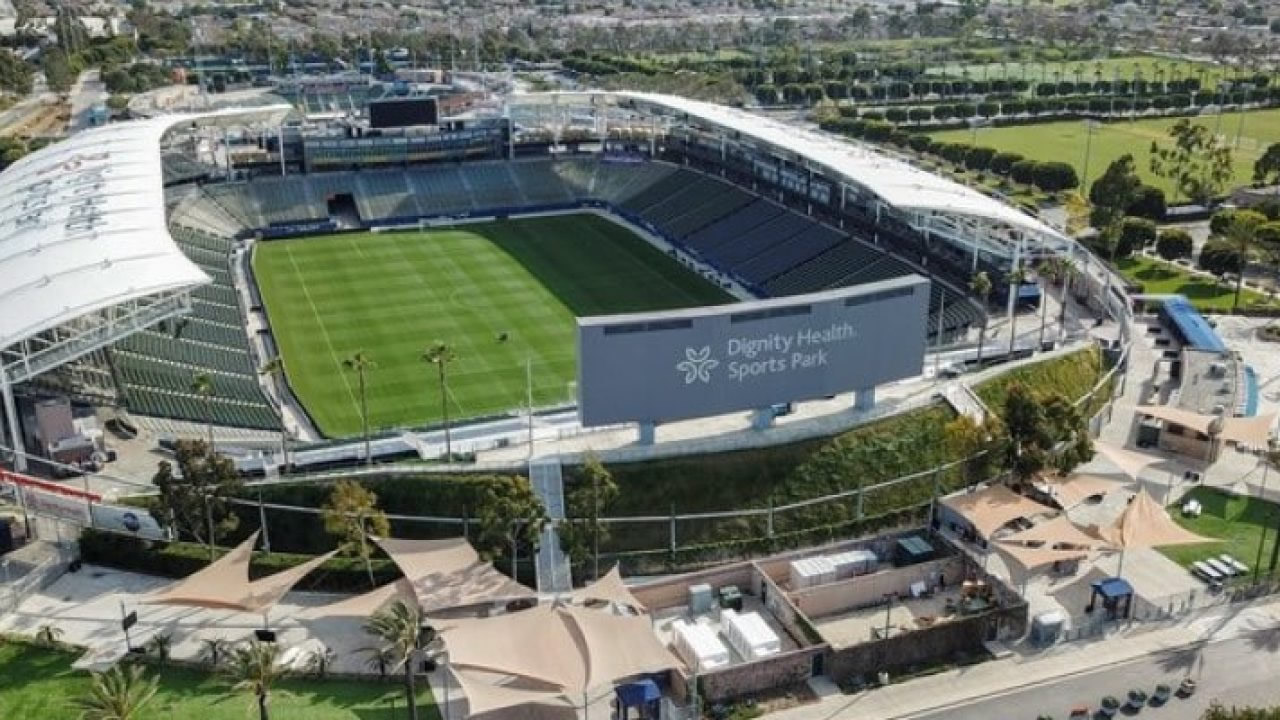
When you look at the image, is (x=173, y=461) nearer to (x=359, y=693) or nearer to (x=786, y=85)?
(x=359, y=693)

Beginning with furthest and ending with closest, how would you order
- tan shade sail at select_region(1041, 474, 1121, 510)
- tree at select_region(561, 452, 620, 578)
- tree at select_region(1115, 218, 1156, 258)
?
tree at select_region(1115, 218, 1156, 258), tan shade sail at select_region(1041, 474, 1121, 510), tree at select_region(561, 452, 620, 578)

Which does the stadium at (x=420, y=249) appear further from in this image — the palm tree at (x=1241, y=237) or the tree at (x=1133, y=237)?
the tree at (x=1133, y=237)

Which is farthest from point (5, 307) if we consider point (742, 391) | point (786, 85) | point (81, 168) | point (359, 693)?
point (786, 85)

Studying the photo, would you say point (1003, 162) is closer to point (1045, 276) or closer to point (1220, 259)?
point (1220, 259)

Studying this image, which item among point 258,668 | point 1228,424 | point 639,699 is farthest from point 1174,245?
point 258,668

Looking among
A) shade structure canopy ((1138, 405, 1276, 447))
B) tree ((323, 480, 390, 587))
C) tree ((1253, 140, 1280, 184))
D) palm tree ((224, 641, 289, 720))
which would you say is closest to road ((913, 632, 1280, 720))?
shade structure canopy ((1138, 405, 1276, 447))

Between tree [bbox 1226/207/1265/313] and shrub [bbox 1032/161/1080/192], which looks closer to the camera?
tree [bbox 1226/207/1265/313]

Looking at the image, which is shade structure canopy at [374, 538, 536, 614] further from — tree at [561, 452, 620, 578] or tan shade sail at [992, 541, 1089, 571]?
tan shade sail at [992, 541, 1089, 571]
